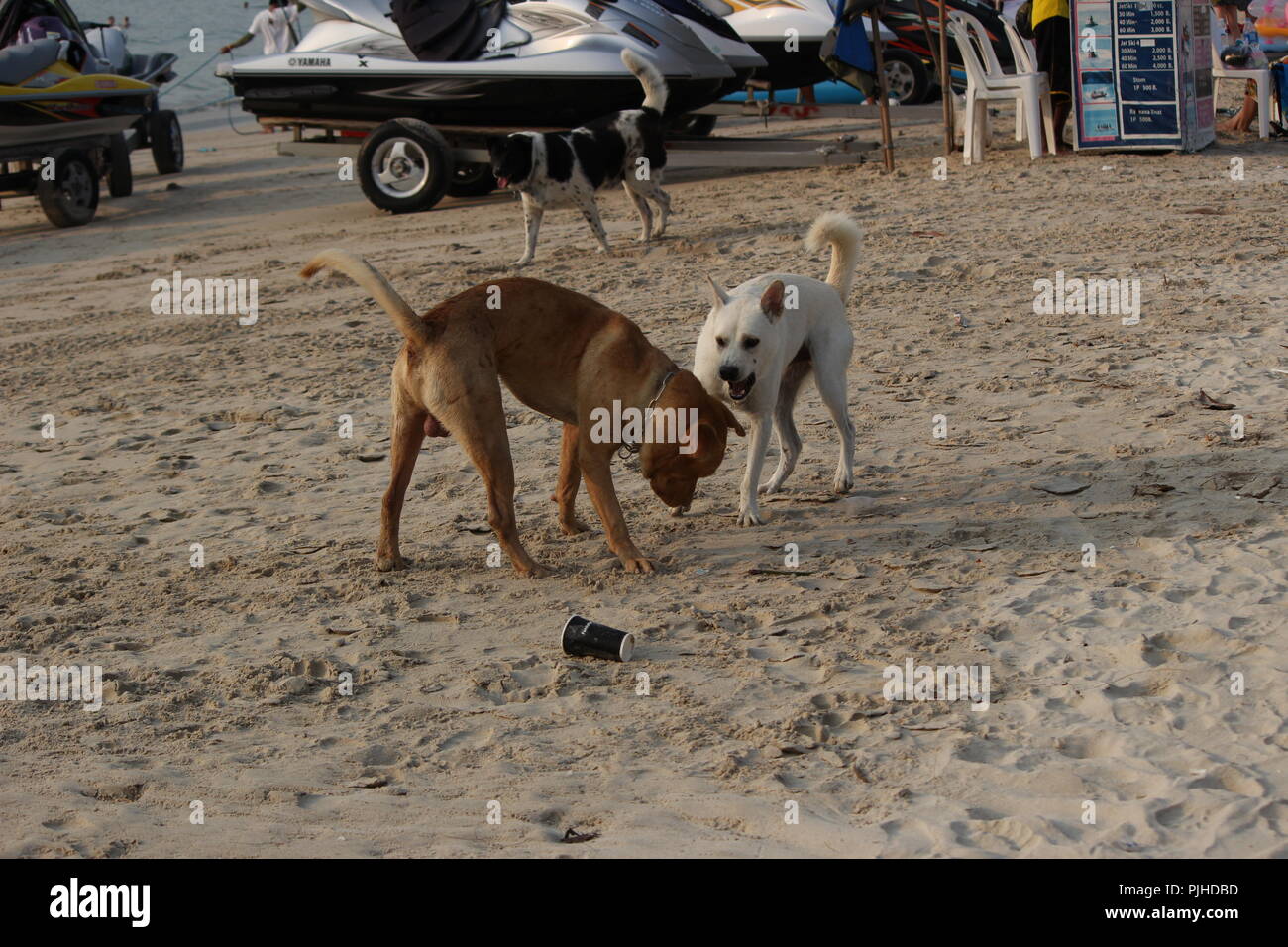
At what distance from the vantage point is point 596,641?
4551 mm

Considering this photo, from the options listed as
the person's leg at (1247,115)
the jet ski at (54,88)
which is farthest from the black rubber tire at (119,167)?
the person's leg at (1247,115)

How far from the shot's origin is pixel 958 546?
17.6 feet

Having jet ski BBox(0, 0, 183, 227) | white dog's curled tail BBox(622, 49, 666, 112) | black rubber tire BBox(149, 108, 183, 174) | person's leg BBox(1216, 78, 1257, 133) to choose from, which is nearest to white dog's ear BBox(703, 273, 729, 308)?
white dog's curled tail BBox(622, 49, 666, 112)

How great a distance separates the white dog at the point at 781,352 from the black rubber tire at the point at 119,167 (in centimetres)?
1212

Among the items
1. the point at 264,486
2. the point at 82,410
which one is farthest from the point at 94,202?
the point at 264,486

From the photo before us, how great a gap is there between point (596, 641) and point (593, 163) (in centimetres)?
740

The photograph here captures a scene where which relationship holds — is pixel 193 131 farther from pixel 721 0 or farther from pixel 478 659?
pixel 478 659

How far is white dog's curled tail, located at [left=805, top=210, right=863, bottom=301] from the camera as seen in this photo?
607cm

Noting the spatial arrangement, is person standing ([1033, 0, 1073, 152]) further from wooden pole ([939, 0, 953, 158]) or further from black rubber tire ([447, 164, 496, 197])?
black rubber tire ([447, 164, 496, 197])

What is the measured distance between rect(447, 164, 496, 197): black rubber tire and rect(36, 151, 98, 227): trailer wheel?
12.3 ft

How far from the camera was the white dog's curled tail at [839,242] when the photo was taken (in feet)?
19.9

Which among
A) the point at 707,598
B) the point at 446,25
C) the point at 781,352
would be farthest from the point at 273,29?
the point at 707,598
